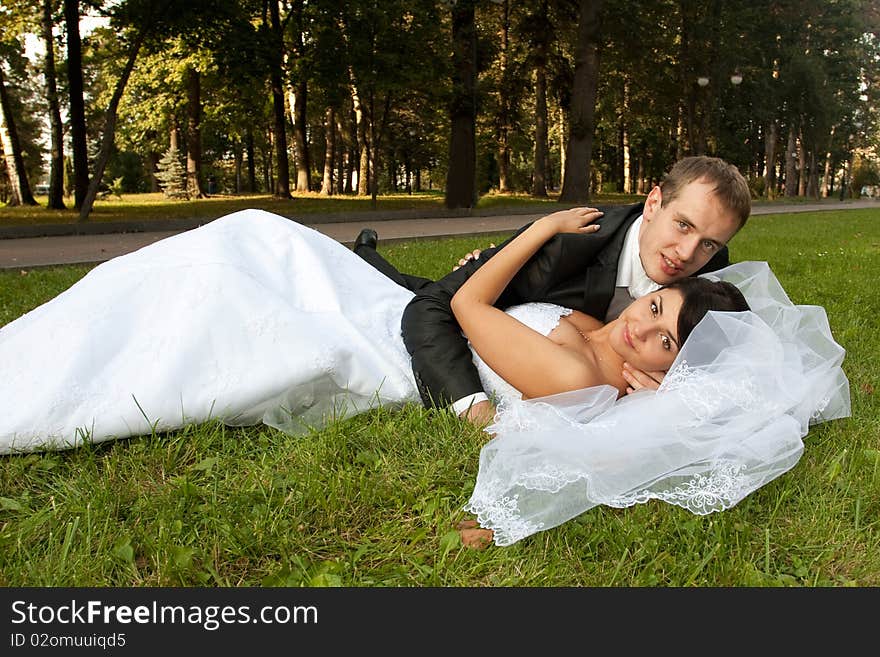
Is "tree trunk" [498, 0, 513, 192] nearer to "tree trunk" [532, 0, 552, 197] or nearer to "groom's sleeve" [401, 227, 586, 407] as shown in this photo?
"tree trunk" [532, 0, 552, 197]

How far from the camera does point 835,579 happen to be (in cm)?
218

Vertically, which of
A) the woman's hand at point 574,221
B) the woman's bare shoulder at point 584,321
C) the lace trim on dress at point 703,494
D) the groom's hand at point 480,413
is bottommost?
the lace trim on dress at point 703,494

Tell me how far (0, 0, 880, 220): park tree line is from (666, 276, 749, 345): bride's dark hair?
15.2m

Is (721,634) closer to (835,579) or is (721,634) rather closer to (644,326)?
(835,579)

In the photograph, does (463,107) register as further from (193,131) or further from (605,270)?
(605,270)

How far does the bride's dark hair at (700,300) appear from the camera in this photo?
9.81ft

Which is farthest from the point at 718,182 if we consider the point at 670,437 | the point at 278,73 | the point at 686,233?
the point at 278,73

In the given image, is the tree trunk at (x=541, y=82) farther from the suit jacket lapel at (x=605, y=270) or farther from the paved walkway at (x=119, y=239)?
the suit jacket lapel at (x=605, y=270)

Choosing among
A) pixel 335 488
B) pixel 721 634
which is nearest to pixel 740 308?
pixel 721 634

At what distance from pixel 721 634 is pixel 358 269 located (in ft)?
9.05

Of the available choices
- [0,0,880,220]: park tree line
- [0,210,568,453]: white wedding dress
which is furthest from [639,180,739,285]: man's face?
[0,0,880,220]: park tree line

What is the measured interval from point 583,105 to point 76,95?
48.9ft

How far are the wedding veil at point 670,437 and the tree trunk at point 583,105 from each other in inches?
837

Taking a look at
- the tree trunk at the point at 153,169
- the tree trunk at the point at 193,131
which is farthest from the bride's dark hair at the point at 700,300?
the tree trunk at the point at 153,169
